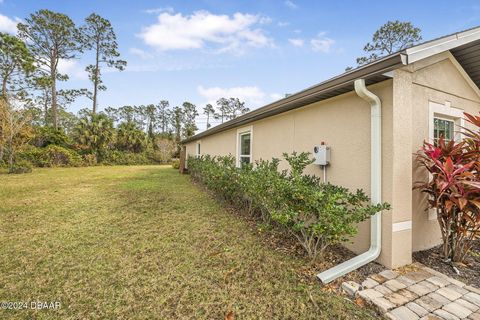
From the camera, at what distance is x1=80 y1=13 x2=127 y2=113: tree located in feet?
71.9

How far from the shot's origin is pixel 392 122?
9.15 feet

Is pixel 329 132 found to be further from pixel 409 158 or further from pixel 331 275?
pixel 331 275

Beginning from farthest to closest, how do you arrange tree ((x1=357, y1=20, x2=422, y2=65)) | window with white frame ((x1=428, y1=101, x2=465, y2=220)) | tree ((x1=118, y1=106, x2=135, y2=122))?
tree ((x1=118, y1=106, x2=135, y2=122)), tree ((x1=357, y1=20, x2=422, y2=65)), window with white frame ((x1=428, y1=101, x2=465, y2=220))

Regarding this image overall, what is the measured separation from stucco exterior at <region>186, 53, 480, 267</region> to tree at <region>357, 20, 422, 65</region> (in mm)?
15185

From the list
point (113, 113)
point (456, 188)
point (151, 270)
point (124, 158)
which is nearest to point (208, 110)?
point (113, 113)

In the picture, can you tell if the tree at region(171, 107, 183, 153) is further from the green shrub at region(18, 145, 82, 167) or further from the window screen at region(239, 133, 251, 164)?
the window screen at region(239, 133, 251, 164)

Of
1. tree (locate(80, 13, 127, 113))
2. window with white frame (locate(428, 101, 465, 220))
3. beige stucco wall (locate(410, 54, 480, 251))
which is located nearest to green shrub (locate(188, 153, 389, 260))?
beige stucco wall (locate(410, 54, 480, 251))

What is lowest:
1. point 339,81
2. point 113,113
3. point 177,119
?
point 339,81

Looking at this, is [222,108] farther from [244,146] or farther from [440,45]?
[440,45]

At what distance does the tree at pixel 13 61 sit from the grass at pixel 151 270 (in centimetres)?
2012

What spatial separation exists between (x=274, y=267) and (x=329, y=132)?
7.80 ft

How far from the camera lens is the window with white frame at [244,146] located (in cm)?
699

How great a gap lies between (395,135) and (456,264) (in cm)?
203

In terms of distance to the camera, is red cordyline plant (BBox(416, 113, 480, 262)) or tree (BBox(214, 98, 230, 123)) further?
tree (BBox(214, 98, 230, 123))
